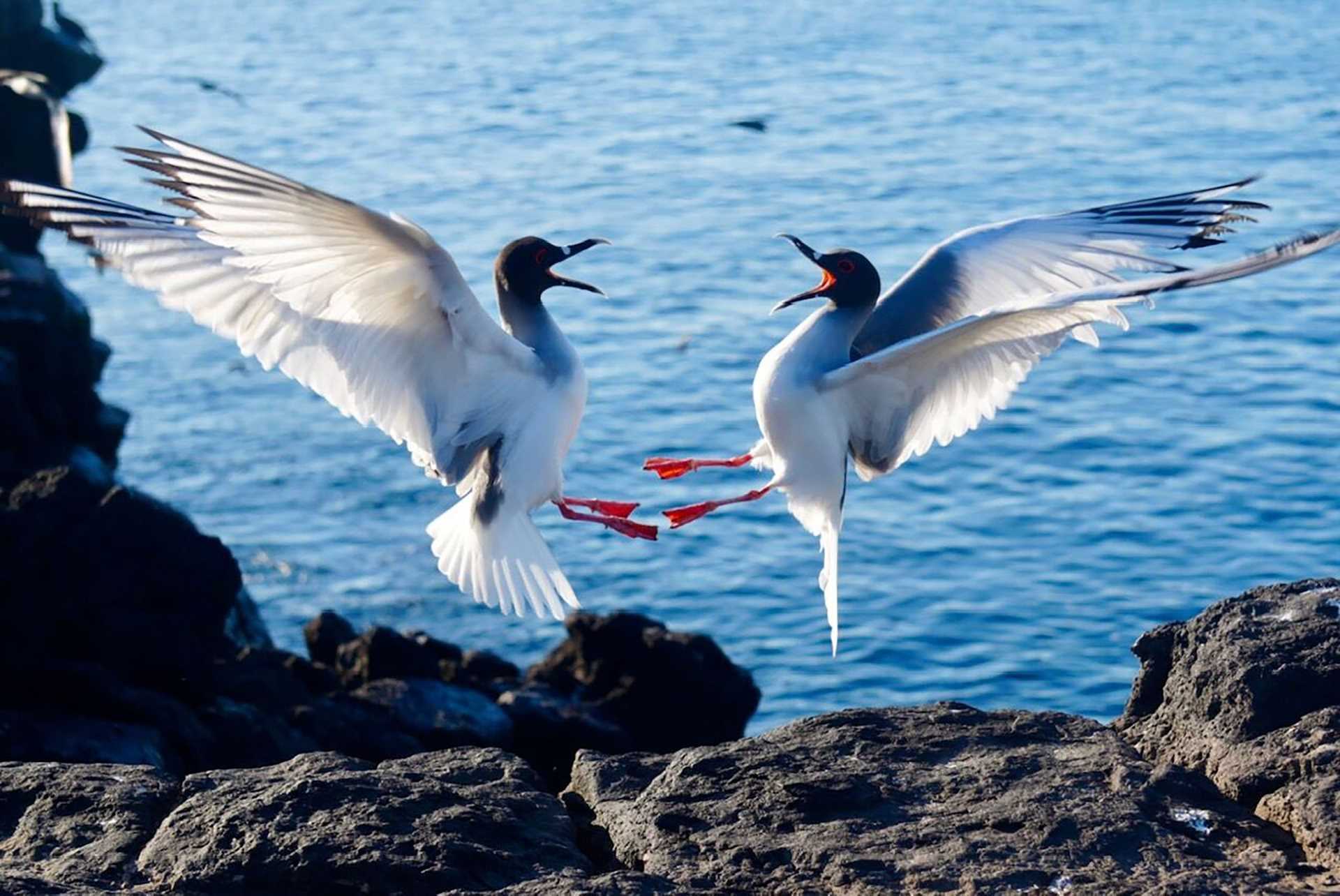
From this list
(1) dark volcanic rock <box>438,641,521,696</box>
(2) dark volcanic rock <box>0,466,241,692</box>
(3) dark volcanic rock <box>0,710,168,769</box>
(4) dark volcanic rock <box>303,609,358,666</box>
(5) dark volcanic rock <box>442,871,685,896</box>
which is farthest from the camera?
(4) dark volcanic rock <box>303,609,358,666</box>

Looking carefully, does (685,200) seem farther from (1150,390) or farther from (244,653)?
(244,653)

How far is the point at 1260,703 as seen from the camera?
5.29 meters

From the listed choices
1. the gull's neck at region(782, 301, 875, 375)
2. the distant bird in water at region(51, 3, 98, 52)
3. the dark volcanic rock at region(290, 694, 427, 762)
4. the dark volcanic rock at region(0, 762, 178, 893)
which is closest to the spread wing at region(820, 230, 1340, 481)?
the gull's neck at region(782, 301, 875, 375)

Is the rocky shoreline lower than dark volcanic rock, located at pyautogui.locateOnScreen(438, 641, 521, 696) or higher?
higher

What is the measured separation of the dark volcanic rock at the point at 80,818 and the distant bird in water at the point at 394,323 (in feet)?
5.88

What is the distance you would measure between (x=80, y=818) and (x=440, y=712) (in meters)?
5.64

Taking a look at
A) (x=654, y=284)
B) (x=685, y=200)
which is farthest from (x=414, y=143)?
(x=654, y=284)

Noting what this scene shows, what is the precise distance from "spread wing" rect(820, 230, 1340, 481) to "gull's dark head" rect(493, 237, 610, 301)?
1228 mm

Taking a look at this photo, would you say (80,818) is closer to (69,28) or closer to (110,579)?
(110,579)

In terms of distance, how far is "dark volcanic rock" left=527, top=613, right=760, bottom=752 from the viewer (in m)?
11.4

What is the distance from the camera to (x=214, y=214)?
20.0 feet

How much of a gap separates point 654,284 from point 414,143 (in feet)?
26.4

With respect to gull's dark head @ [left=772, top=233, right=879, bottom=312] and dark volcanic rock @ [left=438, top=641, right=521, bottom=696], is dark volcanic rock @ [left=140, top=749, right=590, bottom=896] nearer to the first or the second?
gull's dark head @ [left=772, top=233, right=879, bottom=312]

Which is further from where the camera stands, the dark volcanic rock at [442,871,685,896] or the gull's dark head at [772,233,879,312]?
the gull's dark head at [772,233,879,312]
